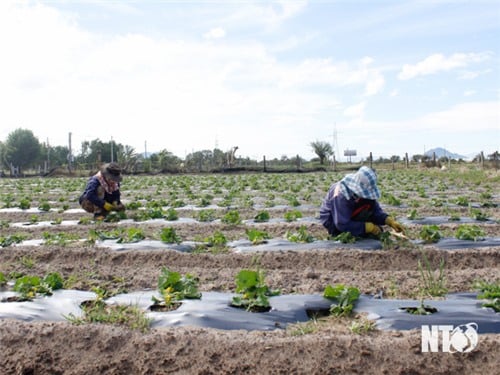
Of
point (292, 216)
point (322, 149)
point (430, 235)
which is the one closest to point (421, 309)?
point (430, 235)

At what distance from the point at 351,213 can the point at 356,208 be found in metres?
0.11

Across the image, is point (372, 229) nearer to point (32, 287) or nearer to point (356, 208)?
point (356, 208)

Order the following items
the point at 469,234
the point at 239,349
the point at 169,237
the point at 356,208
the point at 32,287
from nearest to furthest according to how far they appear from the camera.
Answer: the point at 239,349 → the point at 32,287 → the point at 356,208 → the point at 469,234 → the point at 169,237

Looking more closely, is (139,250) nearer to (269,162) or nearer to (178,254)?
(178,254)

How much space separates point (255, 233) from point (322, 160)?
121 ft

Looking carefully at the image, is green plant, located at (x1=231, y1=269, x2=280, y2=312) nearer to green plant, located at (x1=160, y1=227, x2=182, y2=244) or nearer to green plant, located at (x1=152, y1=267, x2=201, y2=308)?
green plant, located at (x1=152, y1=267, x2=201, y2=308)

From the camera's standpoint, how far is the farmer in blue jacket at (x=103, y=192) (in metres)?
8.75

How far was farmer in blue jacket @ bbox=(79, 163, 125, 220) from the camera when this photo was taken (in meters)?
8.75

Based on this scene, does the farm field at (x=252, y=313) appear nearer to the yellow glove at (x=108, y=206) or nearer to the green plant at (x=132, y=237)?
the green plant at (x=132, y=237)

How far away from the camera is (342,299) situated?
12.7ft

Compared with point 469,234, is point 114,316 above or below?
below

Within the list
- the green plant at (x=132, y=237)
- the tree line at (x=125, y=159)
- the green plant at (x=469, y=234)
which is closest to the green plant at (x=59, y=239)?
the green plant at (x=132, y=237)

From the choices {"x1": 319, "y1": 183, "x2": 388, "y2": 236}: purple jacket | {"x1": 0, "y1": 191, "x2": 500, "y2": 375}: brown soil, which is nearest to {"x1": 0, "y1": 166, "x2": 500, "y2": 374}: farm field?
{"x1": 0, "y1": 191, "x2": 500, "y2": 375}: brown soil

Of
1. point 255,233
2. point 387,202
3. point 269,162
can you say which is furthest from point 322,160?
point 255,233
